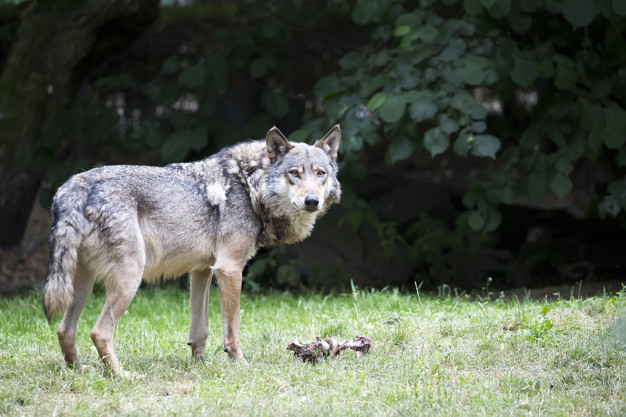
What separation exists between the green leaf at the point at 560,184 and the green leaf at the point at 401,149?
1.40 meters

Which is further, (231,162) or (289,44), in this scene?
(289,44)

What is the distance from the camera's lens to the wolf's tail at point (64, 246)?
4543 millimetres

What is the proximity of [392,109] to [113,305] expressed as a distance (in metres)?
3.47

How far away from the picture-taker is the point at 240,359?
517cm

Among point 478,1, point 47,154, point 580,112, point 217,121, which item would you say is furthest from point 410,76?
point 47,154

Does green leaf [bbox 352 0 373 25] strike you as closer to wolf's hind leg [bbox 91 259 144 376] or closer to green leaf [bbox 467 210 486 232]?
green leaf [bbox 467 210 486 232]

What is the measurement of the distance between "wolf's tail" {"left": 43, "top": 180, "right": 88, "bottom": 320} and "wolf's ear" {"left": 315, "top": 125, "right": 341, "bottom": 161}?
5.96 feet

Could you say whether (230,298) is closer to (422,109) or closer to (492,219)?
(422,109)

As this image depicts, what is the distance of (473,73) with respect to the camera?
7.18 m

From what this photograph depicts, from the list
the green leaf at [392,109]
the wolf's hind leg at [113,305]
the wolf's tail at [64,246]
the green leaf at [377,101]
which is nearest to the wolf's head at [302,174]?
the wolf's hind leg at [113,305]

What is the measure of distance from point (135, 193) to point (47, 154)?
4327 mm

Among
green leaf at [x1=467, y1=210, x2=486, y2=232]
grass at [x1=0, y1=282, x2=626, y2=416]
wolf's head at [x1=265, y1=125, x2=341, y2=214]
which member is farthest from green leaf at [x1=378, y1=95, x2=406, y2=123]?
grass at [x1=0, y1=282, x2=626, y2=416]

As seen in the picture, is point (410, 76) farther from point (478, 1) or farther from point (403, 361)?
point (403, 361)

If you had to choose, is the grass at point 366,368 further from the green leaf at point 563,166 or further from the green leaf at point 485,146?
→ the green leaf at point 563,166
